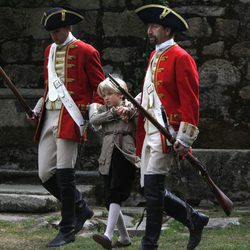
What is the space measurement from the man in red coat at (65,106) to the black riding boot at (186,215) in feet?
2.58

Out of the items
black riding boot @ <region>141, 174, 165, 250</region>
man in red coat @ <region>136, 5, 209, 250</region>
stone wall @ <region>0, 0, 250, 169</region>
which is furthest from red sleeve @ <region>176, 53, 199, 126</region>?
stone wall @ <region>0, 0, 250, 169</region>

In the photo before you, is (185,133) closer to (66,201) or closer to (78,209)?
(66,201)

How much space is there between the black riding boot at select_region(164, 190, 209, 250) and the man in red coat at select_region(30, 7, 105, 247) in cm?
79

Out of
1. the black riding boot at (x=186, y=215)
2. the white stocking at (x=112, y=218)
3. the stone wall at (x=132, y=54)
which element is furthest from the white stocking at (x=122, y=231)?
the stone wall at (x=132, y=54)

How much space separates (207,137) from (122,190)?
2891mm

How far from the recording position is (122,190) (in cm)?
546

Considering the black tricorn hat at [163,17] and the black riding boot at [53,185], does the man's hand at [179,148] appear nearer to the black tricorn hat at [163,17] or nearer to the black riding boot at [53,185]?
the black tricorn hat at [163,17]

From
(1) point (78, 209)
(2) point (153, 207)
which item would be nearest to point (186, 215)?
(2) point (153, 207)

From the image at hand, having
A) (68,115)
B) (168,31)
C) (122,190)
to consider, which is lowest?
(122,190)

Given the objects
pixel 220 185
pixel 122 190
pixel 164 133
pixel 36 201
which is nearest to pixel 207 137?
pixel 220 185

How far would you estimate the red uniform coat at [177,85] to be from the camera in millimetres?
4820

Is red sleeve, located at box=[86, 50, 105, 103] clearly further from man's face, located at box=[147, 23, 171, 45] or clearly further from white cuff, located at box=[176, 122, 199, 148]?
white cuff, located at box=[176, 122, 199, 148]

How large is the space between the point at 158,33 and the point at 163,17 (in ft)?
0.34

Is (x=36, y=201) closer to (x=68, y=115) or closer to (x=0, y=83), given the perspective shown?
(x=68, y=115)
